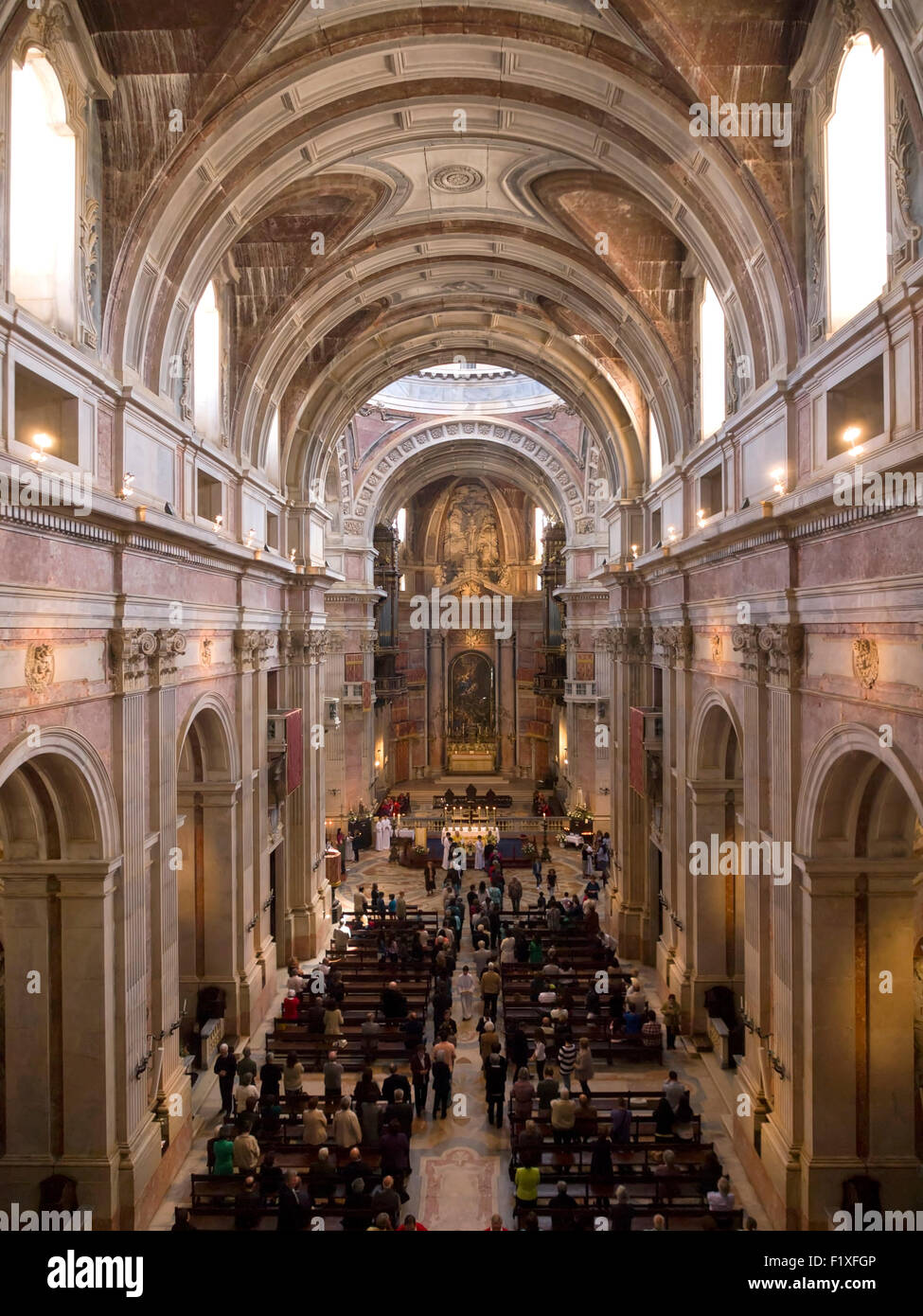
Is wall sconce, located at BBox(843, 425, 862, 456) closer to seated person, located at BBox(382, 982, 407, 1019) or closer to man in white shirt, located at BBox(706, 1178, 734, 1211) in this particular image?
man in white shirt, located at BBox(706, 1178, 734, 1211)

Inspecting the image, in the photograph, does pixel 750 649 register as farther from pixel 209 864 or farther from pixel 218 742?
pixel 209 864

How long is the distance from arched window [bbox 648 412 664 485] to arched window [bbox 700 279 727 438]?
11.2 feet

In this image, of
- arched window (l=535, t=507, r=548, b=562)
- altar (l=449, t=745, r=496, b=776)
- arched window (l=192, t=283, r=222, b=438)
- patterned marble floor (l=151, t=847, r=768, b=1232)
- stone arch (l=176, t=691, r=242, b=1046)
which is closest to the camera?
patterned marble floor (l=151, t=847, r=768, b=1232)

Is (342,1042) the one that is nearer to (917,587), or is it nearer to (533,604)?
(917,587)

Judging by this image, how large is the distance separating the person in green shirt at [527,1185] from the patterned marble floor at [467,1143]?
705mm

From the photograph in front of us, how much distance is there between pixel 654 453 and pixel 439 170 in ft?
26.2

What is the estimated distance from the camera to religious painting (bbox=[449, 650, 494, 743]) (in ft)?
155

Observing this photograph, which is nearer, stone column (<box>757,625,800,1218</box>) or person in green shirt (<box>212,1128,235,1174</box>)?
stone column (<box>757,625,800,1218</box>)

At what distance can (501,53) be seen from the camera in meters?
11.4

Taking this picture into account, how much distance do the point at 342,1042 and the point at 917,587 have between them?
11644 mm

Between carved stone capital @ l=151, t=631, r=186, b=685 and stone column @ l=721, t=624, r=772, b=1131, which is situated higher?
carved stone capital @ l=151, t=631, r=186, b=685

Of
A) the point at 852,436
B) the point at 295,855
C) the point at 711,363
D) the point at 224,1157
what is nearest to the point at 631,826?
the point at 295,855
